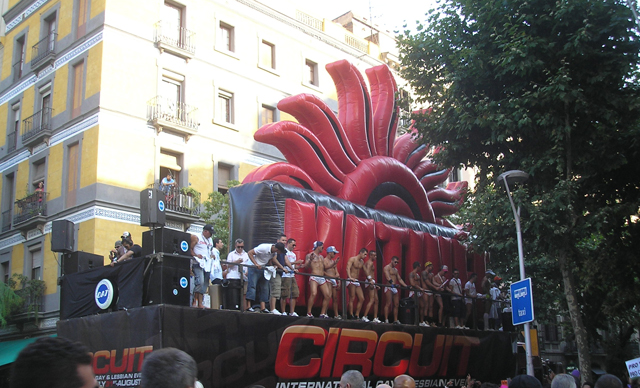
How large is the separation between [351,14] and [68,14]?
61.6ft

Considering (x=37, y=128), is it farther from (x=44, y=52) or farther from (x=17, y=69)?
(x=17, y=69)

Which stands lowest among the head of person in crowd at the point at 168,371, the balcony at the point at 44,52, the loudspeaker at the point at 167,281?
the head of person in crowd at the point at 168,371

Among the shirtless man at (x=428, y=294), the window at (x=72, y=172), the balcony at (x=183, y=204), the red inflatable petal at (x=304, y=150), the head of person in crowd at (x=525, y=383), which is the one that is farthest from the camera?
the balcony at (x=183, y=204)

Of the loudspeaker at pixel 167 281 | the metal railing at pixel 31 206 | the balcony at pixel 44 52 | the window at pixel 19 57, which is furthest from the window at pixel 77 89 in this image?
the loudspeaker at pixel 167 281

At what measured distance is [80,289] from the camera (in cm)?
1407

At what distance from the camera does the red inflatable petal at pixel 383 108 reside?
66.7 ft

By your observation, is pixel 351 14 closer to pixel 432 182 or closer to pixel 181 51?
pixel 181 51

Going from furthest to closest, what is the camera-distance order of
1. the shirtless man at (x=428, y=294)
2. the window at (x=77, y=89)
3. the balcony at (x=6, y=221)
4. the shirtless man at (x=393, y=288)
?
the balcony at (x=6, y=221), the window at (x=77, y=89), the shirtless man at (x=428, y=294), the shirtless man at (x=393, y=288)

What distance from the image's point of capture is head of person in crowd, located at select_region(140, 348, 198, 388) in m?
3.61

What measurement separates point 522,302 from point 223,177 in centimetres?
1885

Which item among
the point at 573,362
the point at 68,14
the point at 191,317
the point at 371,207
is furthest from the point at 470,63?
the point at 573,362

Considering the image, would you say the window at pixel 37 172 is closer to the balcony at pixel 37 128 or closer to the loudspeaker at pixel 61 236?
the balcony at pixel 37 128

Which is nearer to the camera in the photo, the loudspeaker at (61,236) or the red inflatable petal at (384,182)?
the loudspeaker at (61,236)

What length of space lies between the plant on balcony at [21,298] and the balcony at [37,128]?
5.98 meters
